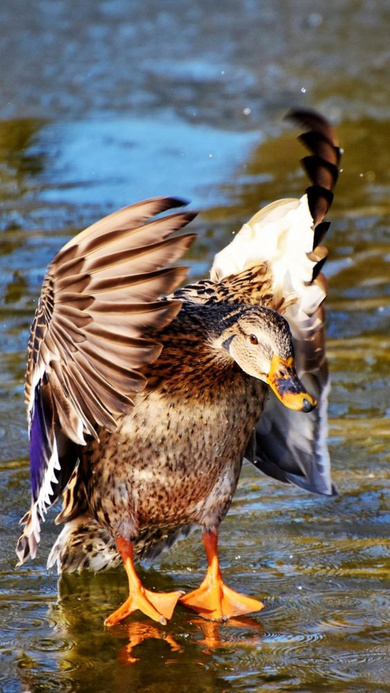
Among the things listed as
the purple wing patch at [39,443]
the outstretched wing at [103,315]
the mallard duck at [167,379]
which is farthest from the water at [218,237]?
the outstretched wing at [103,315]

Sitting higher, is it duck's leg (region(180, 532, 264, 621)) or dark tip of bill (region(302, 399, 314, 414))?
dark tip of bill (region(302, 399, 314, 414))

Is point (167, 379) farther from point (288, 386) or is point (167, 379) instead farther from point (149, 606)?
point (149, 606)

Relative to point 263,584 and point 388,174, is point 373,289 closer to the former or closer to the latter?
point 388,174

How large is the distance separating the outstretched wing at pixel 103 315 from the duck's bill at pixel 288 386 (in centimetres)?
43

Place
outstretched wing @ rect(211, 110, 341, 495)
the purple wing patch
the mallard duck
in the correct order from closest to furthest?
the mallard duck, the purple wing patch, outstretched wing @ rect(211, 110, 341, 495)

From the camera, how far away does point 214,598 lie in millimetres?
4348

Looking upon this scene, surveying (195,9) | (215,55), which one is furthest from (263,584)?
(195,9)

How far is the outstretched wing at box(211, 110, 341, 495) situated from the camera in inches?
162

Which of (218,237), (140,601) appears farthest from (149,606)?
(218,237)

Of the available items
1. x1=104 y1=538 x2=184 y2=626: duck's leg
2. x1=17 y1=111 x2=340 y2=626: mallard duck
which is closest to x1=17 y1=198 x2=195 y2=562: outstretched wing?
x1=17 y1=111 x2=340 y2=626: mallard duck

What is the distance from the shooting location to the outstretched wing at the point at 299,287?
4121mm

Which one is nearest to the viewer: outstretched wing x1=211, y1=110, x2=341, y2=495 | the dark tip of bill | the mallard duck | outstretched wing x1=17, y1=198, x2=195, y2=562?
outstretched wing x1=17, y1=198, x2=195, y2=562

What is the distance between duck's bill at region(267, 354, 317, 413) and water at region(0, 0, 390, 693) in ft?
2.61

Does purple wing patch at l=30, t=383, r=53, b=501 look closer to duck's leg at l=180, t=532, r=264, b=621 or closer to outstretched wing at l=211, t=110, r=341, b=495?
duck's leg at l=180, t=532, r=264, b=621
